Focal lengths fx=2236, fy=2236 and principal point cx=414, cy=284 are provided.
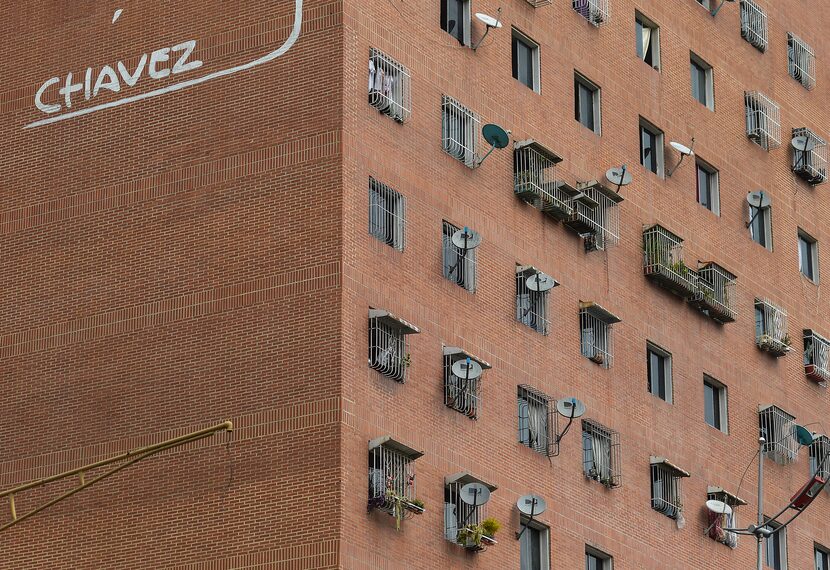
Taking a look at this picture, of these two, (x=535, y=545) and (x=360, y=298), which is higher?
(x=360, y=298)

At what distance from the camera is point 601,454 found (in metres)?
59.3

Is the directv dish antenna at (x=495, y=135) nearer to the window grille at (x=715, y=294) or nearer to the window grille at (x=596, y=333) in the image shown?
the window grille at (x=596, y=333)

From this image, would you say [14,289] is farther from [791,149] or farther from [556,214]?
[791,149]

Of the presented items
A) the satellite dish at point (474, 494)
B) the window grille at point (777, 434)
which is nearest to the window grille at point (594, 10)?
the window grille at point (777, 434)

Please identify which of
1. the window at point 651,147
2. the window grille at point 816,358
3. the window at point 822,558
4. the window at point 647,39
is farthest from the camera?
the window grille at point 816,358

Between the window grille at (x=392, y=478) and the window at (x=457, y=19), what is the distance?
12742 mm

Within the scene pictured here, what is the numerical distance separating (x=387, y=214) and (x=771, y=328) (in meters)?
18.0

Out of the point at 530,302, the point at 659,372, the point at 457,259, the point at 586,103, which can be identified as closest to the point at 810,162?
the point at 586,103

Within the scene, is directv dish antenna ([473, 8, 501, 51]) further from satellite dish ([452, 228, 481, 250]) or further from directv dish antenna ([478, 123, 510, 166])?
satellite dish ([452, 228, 481, 250])

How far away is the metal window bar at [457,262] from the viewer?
185 ft

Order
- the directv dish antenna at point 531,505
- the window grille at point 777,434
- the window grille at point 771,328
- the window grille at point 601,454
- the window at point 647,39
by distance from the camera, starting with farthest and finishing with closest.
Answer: the window grille at point 771,328 < the window at point 647,39 < the window grille at point 777,434 < the window grille at point 601,454 < the directv dish antenna at point 531,505

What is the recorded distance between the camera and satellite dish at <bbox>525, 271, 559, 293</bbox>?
5791 centimetres

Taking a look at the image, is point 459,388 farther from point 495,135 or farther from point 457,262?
point 495,135

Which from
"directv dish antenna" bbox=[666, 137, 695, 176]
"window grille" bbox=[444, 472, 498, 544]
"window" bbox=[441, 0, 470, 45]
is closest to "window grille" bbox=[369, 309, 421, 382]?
"window grille" bbox=[444, 472, 498, 544]
